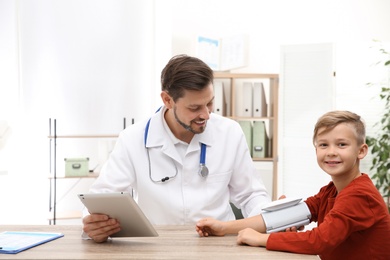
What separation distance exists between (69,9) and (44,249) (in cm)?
428

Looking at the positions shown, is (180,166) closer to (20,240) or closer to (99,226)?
(99,226)

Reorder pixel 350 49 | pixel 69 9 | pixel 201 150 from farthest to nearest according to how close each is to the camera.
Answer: pixel 69 9 < pixel 350 49 < pixel 201 150

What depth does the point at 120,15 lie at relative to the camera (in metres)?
5.85

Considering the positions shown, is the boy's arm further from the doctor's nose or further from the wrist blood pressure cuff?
the doctor's nose

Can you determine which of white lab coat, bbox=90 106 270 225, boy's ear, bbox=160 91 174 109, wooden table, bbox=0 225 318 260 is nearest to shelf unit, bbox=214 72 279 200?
white lab coat, bbox=90 106 270 225

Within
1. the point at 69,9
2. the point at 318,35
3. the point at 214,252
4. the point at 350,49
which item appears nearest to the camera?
the point at 214,252

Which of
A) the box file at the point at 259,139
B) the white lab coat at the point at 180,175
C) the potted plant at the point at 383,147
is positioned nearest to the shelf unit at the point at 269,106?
the box file at the point at 259,139

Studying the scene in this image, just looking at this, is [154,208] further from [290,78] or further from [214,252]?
[290,78]

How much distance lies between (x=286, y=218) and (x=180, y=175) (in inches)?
22.2

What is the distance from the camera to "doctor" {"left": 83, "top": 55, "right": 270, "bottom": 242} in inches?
91.0

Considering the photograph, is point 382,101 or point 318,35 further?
point 318,35

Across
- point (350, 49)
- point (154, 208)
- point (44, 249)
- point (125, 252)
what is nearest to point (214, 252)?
point (125, 252)

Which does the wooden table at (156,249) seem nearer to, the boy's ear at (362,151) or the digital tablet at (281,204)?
the digital tablet at (281,204)

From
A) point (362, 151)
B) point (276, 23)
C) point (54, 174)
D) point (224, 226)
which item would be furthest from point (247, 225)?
point (276, 23)
